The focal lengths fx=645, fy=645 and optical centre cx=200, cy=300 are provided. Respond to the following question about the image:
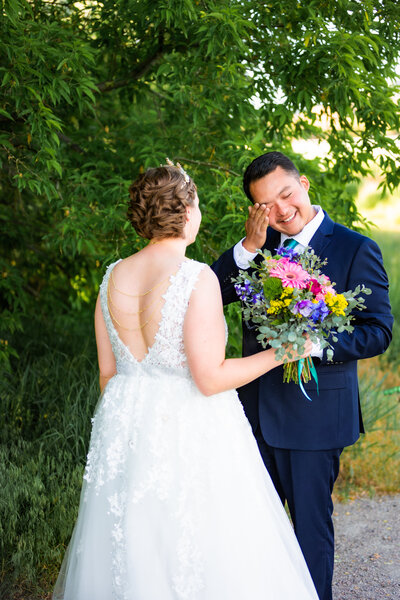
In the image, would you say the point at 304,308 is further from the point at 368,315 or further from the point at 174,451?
the point at 174,451

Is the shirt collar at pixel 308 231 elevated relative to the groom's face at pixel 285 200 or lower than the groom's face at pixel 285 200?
lower

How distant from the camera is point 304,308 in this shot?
7.25 ft

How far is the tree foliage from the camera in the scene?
3.64 m

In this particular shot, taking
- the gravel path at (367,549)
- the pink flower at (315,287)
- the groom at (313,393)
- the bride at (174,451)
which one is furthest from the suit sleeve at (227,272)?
the gravel path at (367,549)

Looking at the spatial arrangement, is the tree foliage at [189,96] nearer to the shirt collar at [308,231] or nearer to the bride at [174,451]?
the shirt collar at [308,231]

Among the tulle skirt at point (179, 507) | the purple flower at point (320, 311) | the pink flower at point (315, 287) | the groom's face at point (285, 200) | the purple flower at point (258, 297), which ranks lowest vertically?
the tulle skirt at point (179, 507)

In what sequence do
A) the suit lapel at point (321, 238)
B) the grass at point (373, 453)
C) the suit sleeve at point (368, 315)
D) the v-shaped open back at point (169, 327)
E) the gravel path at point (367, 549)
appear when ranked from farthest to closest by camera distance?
1. the grass at point (373, 453)
2. the gravel path at point (367, 549)
3. the suit lapel at point (321, 238)
4. the suit sleeve at point (368, 315)
5. the v-shaped open back at point (169, 327)

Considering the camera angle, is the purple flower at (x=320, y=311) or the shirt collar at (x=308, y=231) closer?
the purple flower at (x=320, y=311)

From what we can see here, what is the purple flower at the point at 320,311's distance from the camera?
87.4 inches

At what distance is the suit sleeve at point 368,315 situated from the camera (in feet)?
8.43

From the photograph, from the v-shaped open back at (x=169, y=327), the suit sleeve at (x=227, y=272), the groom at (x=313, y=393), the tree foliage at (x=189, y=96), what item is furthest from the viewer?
the tree foliage at (x=189, y=96)

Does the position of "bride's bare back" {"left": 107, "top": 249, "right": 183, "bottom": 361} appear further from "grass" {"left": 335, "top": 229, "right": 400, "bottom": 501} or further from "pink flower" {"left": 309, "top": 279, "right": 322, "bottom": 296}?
"grass" {"left": 335, "top": 229, "right": 400, "bottom": 501}

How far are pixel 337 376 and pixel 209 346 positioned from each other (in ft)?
2.41

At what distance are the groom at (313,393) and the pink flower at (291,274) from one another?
41 cm
